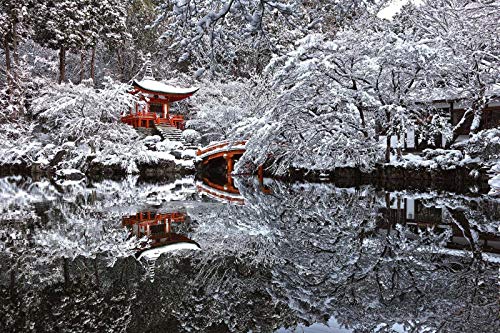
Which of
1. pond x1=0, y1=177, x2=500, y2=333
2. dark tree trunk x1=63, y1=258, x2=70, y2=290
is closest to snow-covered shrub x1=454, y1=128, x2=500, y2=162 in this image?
pond x1=0, y1=177, x2=500, y2=333

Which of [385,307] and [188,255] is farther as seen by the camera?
[188,255]

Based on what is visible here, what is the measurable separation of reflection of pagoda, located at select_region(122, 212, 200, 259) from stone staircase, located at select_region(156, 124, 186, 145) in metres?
16.2

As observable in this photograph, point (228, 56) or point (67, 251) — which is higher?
point (228, 56)

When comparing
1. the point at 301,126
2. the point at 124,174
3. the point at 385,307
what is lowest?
the point at 124,174

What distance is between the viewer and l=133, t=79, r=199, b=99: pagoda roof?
24500mm

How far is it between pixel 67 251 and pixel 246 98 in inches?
814

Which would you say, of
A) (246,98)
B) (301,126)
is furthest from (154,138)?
(301,126)

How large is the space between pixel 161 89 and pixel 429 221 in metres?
19.9

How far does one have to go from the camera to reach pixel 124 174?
2142 cm

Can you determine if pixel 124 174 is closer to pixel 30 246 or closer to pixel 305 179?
pixel 305 179

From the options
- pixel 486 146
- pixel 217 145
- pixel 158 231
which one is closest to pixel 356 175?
pixel 486 146

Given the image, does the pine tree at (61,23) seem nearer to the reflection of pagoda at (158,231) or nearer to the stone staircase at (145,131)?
the stone staircase at (145,131)

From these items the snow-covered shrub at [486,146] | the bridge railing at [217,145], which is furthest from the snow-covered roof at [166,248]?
the bridge railing at [217,145]

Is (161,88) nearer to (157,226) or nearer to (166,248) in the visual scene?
(157,226)
